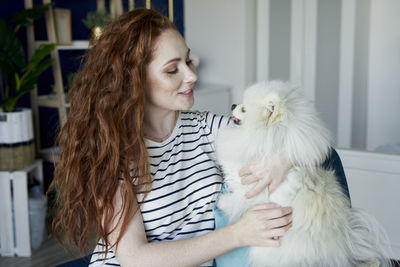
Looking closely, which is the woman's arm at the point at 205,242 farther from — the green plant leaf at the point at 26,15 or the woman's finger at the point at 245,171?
the green plant leaf at the point at 26,15

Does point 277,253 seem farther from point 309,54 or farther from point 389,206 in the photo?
point 309,54

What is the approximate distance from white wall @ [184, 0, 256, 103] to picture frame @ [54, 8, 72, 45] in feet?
4.49

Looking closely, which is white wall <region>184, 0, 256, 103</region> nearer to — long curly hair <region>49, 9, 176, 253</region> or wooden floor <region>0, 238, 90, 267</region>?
wooden floor <region>0, 238, 90, 267</region>

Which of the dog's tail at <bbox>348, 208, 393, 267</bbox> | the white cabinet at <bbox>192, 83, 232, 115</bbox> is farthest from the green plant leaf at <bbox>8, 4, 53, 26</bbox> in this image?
the dog's tail at <bbox>348, 208, 393, 267</bbox>

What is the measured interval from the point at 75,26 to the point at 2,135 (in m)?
1.19

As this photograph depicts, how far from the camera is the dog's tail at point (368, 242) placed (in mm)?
1348

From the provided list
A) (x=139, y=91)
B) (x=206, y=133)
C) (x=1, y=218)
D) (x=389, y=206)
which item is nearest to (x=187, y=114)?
(x=206, y=133)

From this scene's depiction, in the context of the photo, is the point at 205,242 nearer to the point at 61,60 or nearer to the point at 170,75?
the point at 170,75

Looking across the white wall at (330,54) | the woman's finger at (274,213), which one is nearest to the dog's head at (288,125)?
the woman's finger at (274,213)

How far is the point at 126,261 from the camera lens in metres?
1.31

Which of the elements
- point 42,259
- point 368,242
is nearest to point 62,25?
point 42,259

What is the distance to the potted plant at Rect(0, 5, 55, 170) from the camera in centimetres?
297

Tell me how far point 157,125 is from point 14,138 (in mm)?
1787

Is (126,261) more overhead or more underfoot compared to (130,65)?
more underfoot
